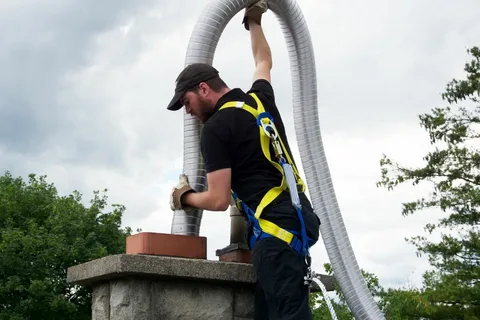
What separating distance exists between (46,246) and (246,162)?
28.1 metres

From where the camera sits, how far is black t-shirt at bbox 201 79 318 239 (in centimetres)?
421

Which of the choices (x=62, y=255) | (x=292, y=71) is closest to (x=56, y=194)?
(x=62, y=255)

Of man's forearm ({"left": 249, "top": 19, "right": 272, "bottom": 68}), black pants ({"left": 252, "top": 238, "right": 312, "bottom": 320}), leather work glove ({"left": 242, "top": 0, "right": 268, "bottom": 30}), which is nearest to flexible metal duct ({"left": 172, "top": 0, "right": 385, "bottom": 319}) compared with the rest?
leather work glove ({"left": 242, "top": 0, "right": 268, "bottom": 30})

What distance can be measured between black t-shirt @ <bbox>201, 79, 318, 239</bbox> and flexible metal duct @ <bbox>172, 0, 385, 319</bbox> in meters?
0.69

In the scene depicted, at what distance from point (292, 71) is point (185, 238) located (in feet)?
5.64

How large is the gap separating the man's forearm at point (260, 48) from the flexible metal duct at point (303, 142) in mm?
210

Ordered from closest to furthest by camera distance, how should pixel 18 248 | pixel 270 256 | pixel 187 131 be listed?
pixel 270 256
pixel 187 131
pixel 18 248

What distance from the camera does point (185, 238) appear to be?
187 inches

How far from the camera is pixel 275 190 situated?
14.0 feet

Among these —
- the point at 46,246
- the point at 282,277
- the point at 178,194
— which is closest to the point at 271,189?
the point at 282,277

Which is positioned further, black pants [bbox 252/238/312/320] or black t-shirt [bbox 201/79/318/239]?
black t-shirt [bbox 201/79/318/239]

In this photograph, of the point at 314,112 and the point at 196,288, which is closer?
the point at 196,288

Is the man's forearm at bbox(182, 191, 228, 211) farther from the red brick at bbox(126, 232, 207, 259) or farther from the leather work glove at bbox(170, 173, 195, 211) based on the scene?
the red brick at bbox(126, 232, 207, 259)

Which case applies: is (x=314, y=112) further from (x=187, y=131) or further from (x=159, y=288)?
(x=159, y=288)
